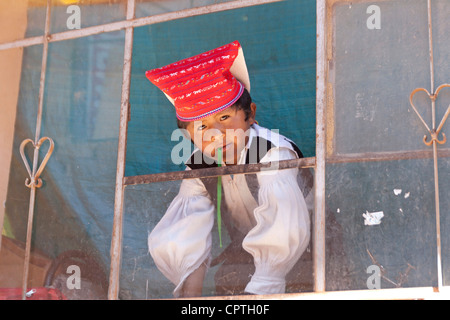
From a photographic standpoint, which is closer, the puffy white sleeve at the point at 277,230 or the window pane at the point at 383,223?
the window pane at the point at 383,223

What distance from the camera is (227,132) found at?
6.80m

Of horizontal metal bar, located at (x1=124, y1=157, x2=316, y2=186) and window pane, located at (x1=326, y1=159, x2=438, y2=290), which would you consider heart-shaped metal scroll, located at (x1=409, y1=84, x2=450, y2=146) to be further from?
horizontal metal bar, located at (x1=124, y1=157, x2=316, y2=186)

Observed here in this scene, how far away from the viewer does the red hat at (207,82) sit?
22.4 ft

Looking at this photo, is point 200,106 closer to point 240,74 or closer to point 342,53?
point 240,74

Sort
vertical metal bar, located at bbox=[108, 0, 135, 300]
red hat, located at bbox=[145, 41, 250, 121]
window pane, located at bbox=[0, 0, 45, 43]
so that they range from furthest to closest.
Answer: window pane, located at bbox=[0, 0, 45, 43] → vertical metal bar, located at bbox=[108, 0, 135, 300] → red hat, located at bbox=[145, 41, 250, 121]

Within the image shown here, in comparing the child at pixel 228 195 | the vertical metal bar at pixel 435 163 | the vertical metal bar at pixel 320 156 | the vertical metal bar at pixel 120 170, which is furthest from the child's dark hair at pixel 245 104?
the vertical metal bar at pixel 435 163

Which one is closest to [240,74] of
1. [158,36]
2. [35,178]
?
[158,36]

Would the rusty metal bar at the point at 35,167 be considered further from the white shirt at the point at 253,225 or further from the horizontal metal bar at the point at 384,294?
the horizontal metal bar at the point at 384,294

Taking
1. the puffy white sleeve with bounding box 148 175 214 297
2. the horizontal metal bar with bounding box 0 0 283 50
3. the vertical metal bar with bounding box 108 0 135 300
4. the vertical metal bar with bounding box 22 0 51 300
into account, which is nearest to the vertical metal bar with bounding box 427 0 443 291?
the horizontal metal bar with bounding box 0 0 283 50

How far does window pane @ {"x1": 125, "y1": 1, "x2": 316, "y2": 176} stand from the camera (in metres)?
6.71

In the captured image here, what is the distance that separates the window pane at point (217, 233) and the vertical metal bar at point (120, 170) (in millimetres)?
48

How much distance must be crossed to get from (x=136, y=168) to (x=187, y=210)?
52cm

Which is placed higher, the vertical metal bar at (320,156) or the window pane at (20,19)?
the window pane at (20,19)

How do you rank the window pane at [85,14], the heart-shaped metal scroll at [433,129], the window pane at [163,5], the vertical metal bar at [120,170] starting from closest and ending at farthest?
the heart-shaped metal scroll at [433,129]
the vertical metal bar at [120,170]
the window pane at [163,5]
the window pane at [85,14]
